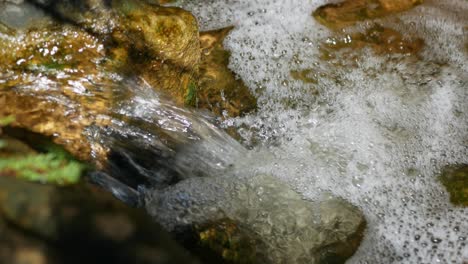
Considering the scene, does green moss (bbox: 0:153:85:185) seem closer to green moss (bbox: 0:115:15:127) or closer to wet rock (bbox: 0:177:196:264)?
wet rock (bbox: 0:177:196:264)

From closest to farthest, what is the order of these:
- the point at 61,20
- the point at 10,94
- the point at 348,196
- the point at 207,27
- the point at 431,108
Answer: the point at 10,94 → the point at 61,20 → the point at 348,196 → the point at 431,108 → the point at 207,27

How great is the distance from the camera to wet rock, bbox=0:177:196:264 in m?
1.54

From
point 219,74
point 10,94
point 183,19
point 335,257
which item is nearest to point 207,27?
point 219,74

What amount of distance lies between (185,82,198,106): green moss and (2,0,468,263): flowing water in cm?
15

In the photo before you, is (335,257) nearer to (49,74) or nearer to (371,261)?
(371,261)

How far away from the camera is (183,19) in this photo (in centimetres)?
313

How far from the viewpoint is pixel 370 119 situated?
3.33 metres

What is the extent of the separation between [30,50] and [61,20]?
26cm

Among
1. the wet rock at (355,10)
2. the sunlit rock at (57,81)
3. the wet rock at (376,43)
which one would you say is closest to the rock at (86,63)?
the sunlit rock at (57,81)

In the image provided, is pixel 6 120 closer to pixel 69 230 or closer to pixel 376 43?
pixel 69 230

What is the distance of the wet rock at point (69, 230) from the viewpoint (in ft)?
5.07

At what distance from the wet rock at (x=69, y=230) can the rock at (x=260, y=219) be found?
77 cm

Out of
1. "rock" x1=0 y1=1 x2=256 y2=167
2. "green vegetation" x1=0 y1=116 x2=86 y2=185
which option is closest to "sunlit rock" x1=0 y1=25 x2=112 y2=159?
"rock" x1=0 y1=1 x2=256 y2=167

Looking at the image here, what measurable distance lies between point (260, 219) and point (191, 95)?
106 cm
